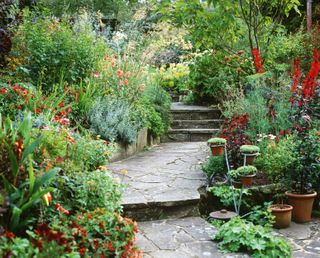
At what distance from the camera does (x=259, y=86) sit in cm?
663

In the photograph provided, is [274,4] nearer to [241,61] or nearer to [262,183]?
[241,61]

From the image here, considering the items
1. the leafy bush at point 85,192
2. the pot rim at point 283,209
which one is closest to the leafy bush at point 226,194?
the pot rim at point 283,209

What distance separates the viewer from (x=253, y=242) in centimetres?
346

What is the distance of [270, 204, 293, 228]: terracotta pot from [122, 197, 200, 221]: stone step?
2.83 ft

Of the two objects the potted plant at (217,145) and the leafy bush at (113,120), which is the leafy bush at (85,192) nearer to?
the potted plant at (217,145)

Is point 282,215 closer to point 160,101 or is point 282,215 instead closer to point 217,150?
point 217,150

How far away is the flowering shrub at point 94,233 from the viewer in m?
2.70

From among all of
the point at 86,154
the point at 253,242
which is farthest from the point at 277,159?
the point at 86,154

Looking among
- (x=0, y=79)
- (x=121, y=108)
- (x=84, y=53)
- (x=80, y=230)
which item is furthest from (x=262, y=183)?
(x=0, y=79)

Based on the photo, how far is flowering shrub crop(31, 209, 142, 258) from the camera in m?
2.70

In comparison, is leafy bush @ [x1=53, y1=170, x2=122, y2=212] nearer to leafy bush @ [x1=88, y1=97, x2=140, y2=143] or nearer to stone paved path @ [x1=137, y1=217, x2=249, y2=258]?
stone paved path @ [x1=137, y1=217, x2=249, y2=258]

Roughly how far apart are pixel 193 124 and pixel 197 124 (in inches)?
3.1

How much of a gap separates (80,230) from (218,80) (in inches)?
252

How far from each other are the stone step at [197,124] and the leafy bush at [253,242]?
4837mm
